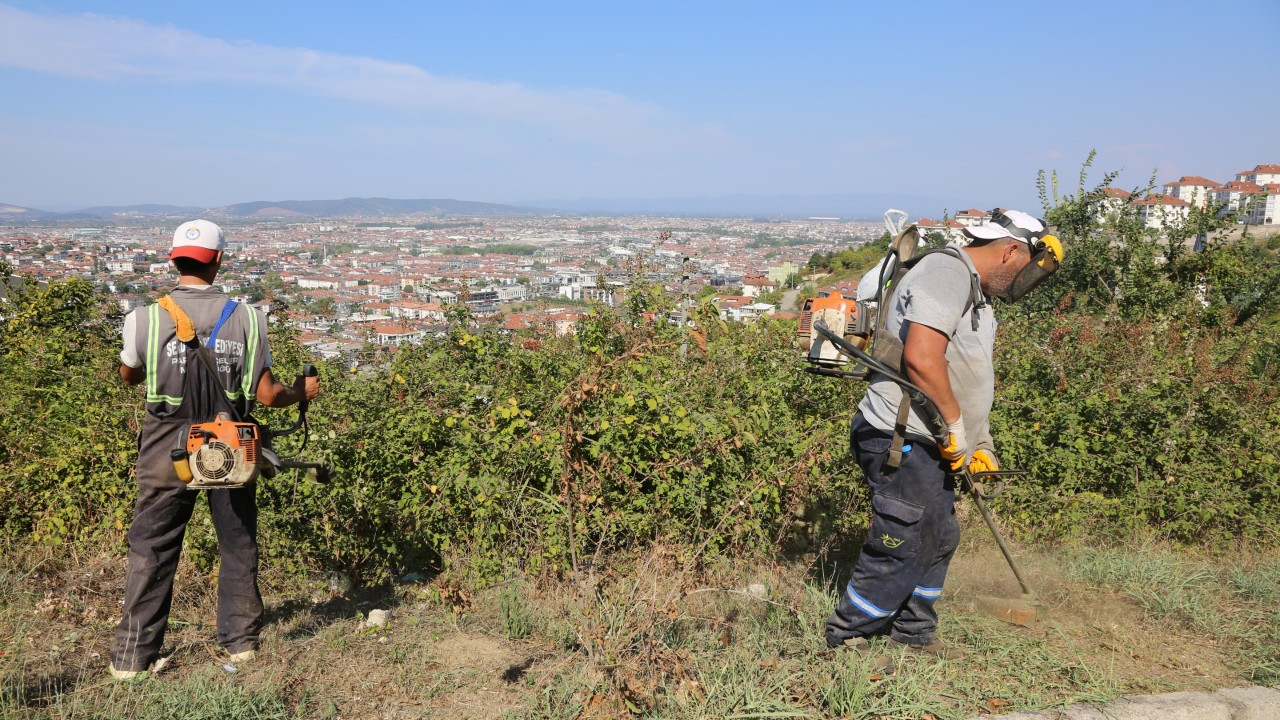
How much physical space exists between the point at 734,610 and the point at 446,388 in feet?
6.71

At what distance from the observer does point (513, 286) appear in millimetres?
10484

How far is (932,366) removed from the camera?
2951 mm

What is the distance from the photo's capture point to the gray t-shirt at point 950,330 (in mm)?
2980

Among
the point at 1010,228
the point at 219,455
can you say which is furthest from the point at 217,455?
the point at 1010,228

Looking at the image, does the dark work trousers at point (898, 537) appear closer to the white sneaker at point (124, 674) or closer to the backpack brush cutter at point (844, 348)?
the backpack brush cutter at point (844, 348)

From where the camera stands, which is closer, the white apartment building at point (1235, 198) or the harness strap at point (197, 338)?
the harness strap at point (197, 338)

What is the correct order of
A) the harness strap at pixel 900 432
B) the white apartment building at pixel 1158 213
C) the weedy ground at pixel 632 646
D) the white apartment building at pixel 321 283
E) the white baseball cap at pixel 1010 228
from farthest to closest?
the white apartment building at pixel 1158 213, the white apartment building at pixel 321 283, the white baseball cap at pixel 1010 228, the harness strap at pixel 900 432, the weedy ground at pixel 632 646

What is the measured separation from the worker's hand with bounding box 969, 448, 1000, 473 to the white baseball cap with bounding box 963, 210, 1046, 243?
35.4 inches

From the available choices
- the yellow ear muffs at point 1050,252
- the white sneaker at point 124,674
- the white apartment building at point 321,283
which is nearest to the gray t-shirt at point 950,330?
the yellow ear muffs at point 1050,252

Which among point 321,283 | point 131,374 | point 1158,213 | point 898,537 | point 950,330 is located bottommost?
point 898,537

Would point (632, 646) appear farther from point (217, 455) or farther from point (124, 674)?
point (124, 674)

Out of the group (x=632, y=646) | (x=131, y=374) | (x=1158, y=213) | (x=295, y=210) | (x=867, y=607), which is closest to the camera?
(x=632, y=646)

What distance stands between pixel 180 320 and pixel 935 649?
3333 mm

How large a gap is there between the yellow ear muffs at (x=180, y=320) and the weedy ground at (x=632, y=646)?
50.9 inches
